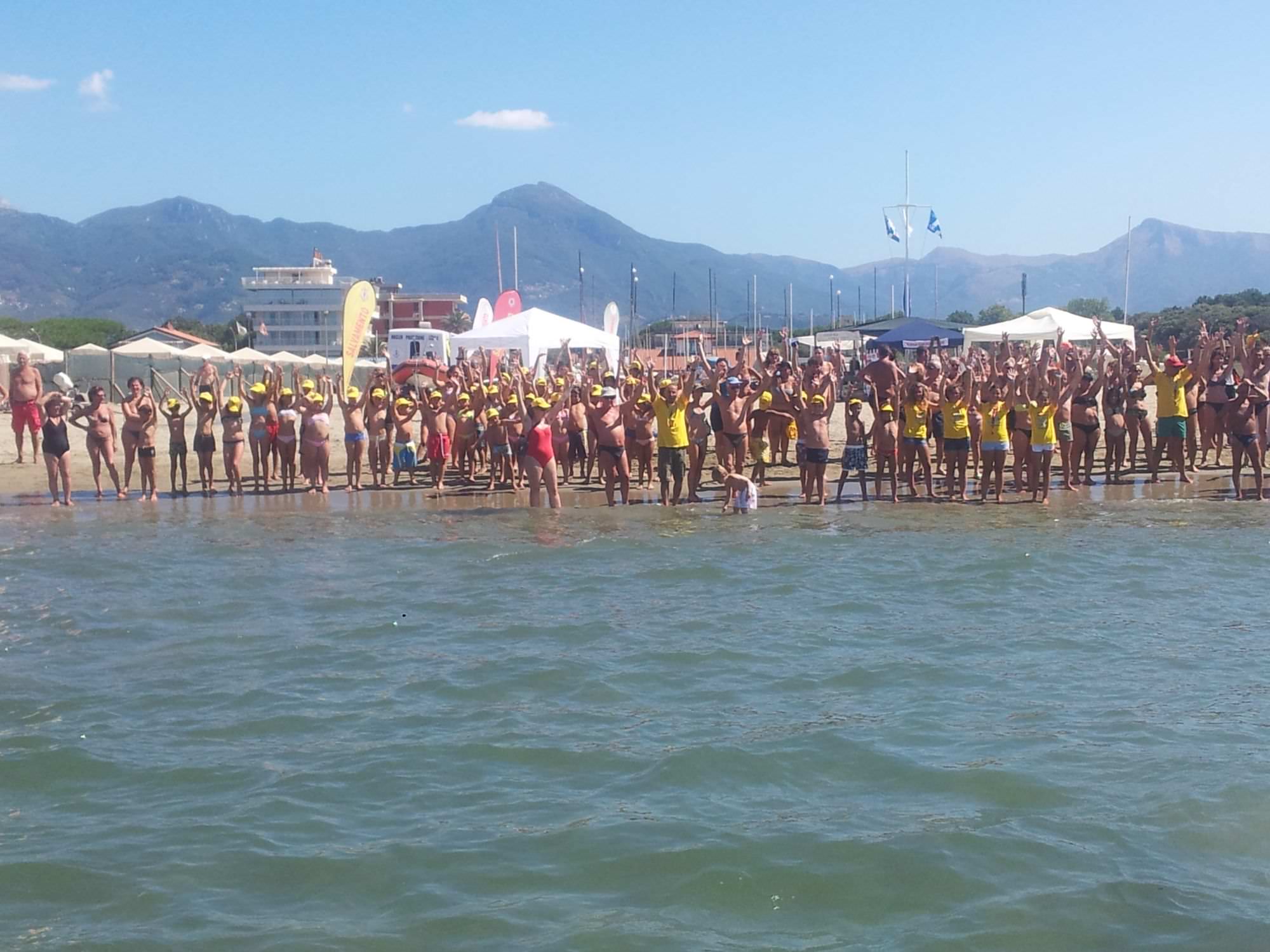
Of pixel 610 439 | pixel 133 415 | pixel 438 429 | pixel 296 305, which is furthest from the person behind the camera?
pixel 296 305

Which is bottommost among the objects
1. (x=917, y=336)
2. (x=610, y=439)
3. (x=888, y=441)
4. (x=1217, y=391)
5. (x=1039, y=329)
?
(x=888, y=441)

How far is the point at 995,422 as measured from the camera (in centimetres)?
1467

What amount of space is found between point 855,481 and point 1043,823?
1140cm

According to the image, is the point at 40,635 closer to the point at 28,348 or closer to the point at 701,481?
the point at 701,481

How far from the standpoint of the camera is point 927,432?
15.3 meters

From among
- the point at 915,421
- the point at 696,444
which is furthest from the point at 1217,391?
the point at 696,444

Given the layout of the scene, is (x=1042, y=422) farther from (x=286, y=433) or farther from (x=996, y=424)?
(x=286, y=433)

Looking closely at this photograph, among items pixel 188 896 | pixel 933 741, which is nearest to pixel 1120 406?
pixel 933 741

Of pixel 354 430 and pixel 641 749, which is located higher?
pixel 354 430

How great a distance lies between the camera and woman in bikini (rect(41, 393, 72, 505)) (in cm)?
1558

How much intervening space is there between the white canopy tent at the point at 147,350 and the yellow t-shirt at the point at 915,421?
963 inches

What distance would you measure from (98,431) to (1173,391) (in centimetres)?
1391

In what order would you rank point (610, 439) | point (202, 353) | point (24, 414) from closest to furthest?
point (610, 439) < point (24, 414) < point (202, 353)

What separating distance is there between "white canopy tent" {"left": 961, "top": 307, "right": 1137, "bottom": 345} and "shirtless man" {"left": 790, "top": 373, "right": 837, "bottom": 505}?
42.6ft
